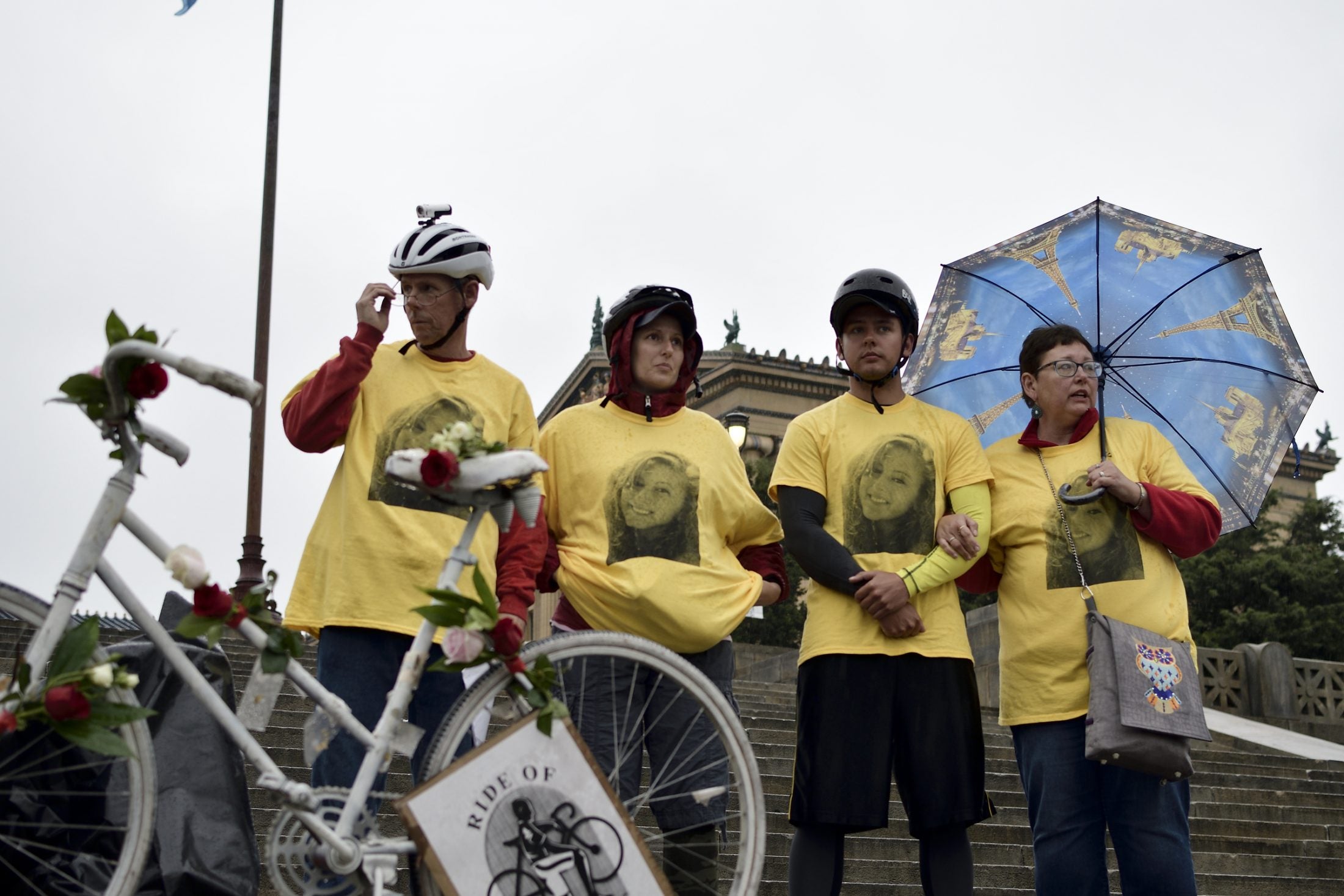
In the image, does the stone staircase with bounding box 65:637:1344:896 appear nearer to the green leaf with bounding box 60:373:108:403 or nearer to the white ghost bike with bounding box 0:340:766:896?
the white ghost bike with bounding box 0:340:766:896

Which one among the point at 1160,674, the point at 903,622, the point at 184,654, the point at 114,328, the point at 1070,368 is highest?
the point at 1070,368

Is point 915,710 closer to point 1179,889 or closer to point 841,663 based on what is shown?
point 841,663

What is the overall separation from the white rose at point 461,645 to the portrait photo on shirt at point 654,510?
93 centimetres

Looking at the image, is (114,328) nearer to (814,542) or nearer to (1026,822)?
(814,542)

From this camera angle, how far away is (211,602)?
3127 millimetres

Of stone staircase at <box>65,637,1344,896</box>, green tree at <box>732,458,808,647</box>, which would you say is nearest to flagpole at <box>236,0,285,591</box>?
→ stone staircase at <box>65,637,1344,896</box>

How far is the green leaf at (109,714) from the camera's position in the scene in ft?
9.55

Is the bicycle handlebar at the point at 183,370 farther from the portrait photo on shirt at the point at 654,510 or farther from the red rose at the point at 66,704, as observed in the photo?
the portrait photo on shirt at the point at 654,510

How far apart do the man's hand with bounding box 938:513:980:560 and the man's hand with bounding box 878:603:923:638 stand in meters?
0.24

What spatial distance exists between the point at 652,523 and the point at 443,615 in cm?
105

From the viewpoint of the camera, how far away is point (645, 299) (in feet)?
14.6

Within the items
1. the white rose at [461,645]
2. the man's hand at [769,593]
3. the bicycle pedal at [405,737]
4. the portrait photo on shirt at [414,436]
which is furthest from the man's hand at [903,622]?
the bicycle pedal at [405,737]

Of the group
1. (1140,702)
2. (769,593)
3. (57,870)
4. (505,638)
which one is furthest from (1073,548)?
(57,870)

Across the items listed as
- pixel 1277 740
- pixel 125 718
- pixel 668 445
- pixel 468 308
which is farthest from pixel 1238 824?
pixel 125 718
